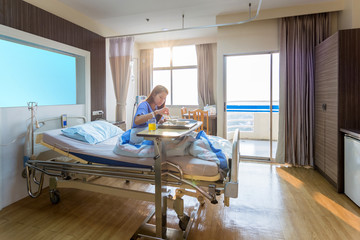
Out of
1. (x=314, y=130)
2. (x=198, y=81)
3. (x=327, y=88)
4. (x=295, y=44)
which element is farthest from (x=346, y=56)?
(x=198, y=81)

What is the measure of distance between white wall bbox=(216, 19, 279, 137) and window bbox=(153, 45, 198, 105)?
1547 mm

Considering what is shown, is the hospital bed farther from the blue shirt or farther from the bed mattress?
the blue shirt

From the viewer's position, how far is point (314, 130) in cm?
337

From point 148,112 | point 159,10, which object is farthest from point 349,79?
point 159,10

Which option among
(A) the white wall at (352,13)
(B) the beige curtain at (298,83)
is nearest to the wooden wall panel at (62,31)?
(B) the beige curtain at (298,83)

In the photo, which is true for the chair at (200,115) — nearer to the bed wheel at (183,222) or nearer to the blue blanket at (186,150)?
the blue blanket at (186,150)

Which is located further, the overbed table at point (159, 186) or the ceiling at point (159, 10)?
the ceiling at point (159, 10)

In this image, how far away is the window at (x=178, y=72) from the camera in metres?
5.31

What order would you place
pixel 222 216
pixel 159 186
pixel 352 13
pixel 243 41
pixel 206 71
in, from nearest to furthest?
pixel 159 186 → pixel 222 216 → pixel 352 13 → pixel 243 41 → pixel 206 71

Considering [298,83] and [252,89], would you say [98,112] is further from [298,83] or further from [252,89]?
[298,83]

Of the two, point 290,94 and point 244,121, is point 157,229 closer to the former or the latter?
point 290,94

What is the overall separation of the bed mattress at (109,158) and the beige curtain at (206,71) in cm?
310

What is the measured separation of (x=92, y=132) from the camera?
2406mm

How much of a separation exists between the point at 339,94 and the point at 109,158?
8.64 ft
